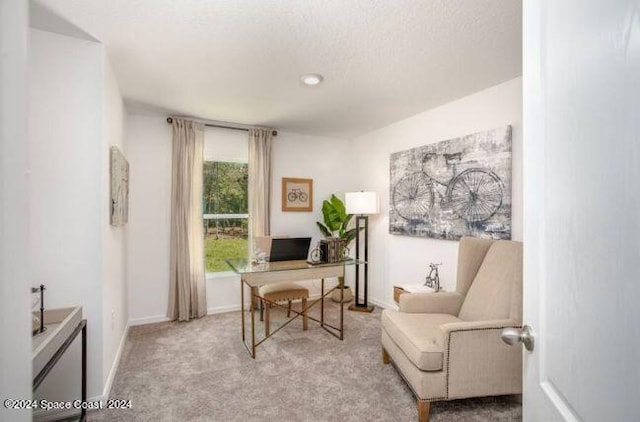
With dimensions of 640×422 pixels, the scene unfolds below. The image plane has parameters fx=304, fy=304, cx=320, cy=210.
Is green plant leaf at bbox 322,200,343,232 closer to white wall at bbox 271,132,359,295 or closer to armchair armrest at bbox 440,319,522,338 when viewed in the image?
white wall at bbox 271,132,359,295

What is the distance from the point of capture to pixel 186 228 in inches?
143

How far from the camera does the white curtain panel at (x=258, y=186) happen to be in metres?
4.06

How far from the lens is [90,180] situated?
6.66ft

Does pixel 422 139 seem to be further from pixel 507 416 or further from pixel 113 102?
pixel 113 102

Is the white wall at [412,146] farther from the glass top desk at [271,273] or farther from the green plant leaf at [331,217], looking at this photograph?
the glass top desk at [271,273]

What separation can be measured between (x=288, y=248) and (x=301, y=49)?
1.72m

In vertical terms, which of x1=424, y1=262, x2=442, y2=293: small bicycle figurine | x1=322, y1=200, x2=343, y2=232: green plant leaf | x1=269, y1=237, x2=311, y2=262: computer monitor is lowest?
x1=424, y1=262, x2=442, y2=293: small bicycle figurine

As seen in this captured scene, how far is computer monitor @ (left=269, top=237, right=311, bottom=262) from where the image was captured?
294cm

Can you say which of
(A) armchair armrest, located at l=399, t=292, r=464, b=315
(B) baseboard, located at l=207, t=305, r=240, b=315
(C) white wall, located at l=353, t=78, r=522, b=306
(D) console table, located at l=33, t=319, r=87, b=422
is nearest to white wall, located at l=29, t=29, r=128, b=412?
(D) console table, located at l=33, t=319, r=87, b=422

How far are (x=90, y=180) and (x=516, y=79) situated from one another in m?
3.34

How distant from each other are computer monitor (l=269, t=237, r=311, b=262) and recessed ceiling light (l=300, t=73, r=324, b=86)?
4.68ft

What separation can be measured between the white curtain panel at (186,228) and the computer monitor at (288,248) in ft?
4.27

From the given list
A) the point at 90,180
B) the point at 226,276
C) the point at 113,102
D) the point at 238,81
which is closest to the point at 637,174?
the point at 90,180

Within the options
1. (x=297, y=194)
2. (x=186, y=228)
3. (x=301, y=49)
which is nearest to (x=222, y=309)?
(x=186, y=228)
